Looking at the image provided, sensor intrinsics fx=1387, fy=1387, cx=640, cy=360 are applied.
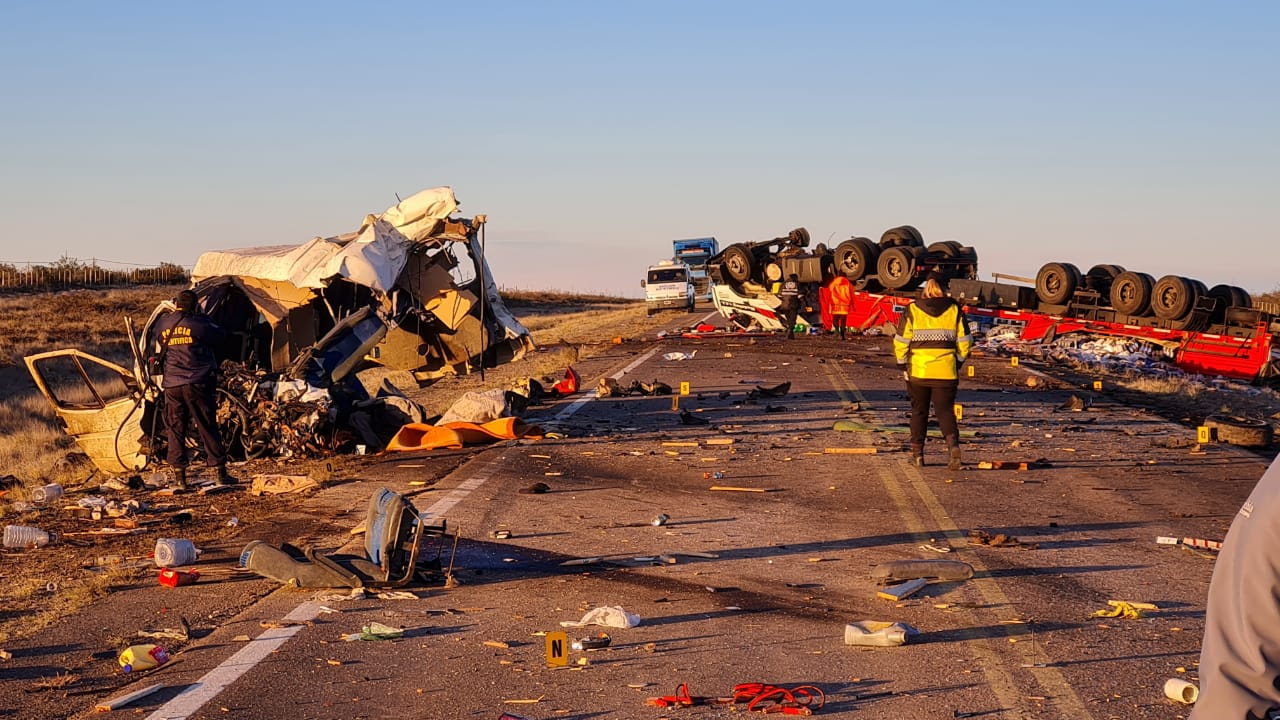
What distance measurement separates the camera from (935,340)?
13.3m

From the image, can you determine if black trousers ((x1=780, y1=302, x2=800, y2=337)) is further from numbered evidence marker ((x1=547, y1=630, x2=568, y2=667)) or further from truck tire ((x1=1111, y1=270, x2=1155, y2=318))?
numbered evidence marker ((x1=547, y1=630, x2=568, y2=667))

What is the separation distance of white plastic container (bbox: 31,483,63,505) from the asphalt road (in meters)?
2.70

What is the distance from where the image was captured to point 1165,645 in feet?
21.5

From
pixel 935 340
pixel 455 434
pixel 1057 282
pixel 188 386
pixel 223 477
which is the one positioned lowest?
pixel 223 477

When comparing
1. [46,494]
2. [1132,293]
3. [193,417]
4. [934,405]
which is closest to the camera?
[46,494]

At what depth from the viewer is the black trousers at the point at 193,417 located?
12.7m

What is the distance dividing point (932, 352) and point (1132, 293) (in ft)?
53.2

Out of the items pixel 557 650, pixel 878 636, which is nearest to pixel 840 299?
pixel 878 636

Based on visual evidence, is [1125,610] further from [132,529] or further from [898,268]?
[898,268]

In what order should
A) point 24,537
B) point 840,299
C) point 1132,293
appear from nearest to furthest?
point 24,537, point 1132,293, point 840,299

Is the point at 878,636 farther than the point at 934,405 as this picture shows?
No

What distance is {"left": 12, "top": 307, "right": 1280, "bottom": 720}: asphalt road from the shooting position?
5.81 metres

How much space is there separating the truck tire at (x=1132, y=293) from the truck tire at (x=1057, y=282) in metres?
1.21

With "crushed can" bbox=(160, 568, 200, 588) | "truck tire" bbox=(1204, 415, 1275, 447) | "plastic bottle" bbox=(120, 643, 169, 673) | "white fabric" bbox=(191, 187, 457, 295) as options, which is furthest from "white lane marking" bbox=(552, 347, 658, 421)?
"plastic bottle" bbox=(120, 643, 169, 673)
